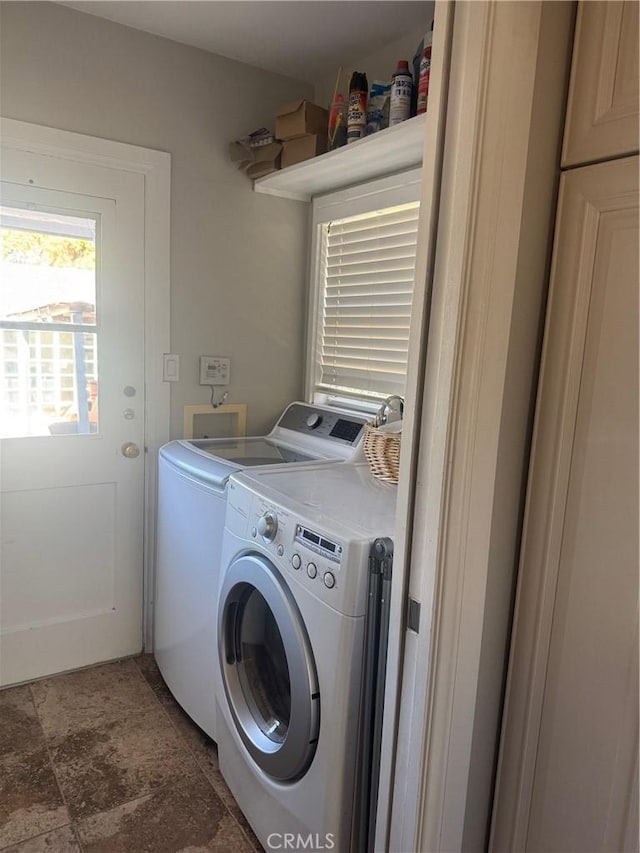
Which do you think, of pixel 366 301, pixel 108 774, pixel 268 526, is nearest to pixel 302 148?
pixel 366 301

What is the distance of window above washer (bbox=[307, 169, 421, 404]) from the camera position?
2.08 meters

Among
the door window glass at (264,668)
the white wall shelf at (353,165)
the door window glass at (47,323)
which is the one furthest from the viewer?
the door window glass at (47,323)

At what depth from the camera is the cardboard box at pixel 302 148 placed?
211cm

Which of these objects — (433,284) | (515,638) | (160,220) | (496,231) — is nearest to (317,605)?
(515,638)

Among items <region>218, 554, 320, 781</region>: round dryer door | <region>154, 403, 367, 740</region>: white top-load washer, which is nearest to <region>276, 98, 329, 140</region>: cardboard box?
<region>154, 403, 367, 740</region>: white top-load washer

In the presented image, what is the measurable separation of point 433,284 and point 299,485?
2.75 feet

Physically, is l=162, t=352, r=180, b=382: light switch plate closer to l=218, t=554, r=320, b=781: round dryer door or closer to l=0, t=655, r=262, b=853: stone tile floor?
l=218, t=554, r=320, b=781: round dryer door

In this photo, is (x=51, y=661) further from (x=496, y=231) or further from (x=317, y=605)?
(x=496, y=231)

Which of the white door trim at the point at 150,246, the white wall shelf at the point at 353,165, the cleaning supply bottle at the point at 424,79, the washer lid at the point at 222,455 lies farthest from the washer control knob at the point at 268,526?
the cleaning supply bottle at the point at 424,79

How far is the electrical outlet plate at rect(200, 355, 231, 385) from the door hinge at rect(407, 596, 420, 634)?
1586mm

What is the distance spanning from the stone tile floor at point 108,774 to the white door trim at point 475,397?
82cm

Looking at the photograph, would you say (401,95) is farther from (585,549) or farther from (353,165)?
(585,549)

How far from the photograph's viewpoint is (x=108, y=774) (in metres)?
1.74

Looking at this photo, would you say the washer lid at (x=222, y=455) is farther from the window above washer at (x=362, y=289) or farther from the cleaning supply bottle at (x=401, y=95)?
the cleaning supply bottle at (x=401, y=95)
